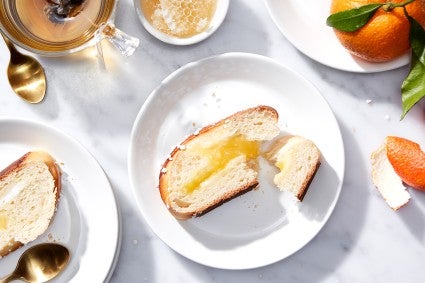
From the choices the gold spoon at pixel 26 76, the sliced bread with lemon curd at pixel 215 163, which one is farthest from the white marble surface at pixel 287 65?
the sliced bread with lemon curd at pixel 215 163

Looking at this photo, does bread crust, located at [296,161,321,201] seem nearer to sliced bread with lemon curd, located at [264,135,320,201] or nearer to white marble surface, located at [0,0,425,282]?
sliced bread with lemon curd, located at [264,135,320,201]

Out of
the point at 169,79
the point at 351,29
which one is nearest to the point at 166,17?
the point at 169,79

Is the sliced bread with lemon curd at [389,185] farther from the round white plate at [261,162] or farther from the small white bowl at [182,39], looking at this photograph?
the small white bowl at [182,39]

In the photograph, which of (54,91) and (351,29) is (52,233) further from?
(351,29)

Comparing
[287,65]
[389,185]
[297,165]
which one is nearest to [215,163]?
[297,165]

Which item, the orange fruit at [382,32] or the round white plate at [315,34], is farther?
the round white plate at [315,34]

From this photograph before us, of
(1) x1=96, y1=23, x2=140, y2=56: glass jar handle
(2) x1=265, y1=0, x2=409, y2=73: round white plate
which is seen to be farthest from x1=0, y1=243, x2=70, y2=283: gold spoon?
(2) x1=265, y1=0, x2=409, y2=73: round white plate
